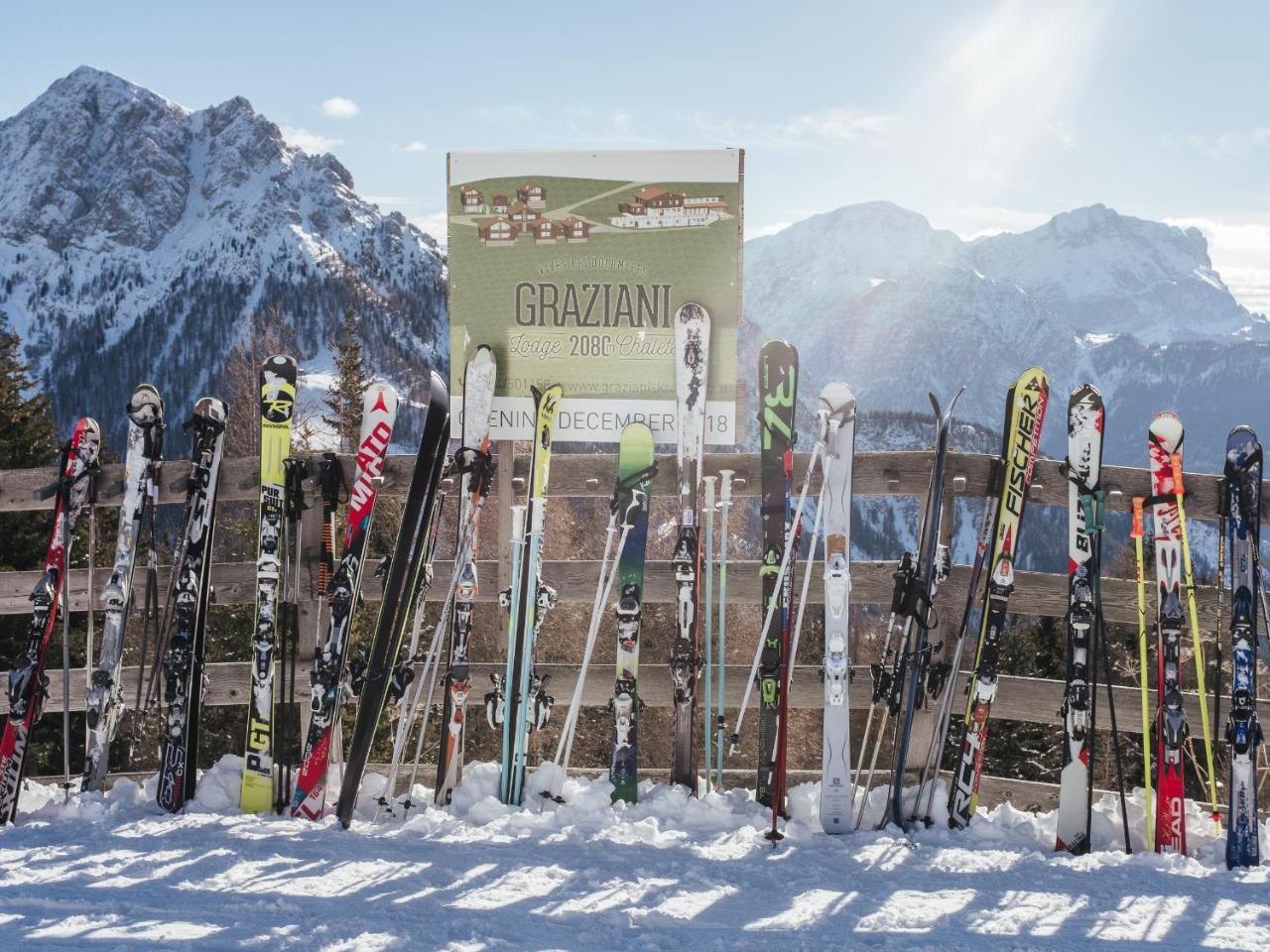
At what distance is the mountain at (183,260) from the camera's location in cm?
12550

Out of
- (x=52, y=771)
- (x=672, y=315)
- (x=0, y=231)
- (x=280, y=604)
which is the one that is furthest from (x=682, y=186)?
(x=0, y=231)

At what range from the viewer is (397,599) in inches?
148

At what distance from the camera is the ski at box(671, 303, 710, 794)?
3.91m

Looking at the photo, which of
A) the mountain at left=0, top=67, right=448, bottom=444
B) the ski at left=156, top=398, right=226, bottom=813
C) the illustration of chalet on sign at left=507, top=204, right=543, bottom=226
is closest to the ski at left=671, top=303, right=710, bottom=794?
the illustration of chalet on sign at left=507, top=204, right=543, bottom=226

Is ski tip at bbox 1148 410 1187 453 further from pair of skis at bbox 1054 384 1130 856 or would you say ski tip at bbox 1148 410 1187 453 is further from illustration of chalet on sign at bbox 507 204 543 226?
illustration of chalet on sign at bbox 507 204 543 226

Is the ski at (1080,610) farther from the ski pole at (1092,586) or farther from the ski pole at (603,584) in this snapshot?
the ski pole at (603,584)

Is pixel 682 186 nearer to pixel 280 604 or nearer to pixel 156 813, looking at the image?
pixel 280 604

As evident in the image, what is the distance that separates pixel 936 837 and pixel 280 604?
2615 millimetres

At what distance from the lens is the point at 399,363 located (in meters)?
125

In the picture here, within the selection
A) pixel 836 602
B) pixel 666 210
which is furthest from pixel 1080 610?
pixel 666 210

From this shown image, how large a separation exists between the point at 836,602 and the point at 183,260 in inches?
6942

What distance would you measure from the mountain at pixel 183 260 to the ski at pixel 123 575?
89.5 meters

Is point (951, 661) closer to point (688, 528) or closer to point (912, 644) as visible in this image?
point (912, 644)

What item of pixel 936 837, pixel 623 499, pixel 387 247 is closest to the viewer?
pixel 936 837
